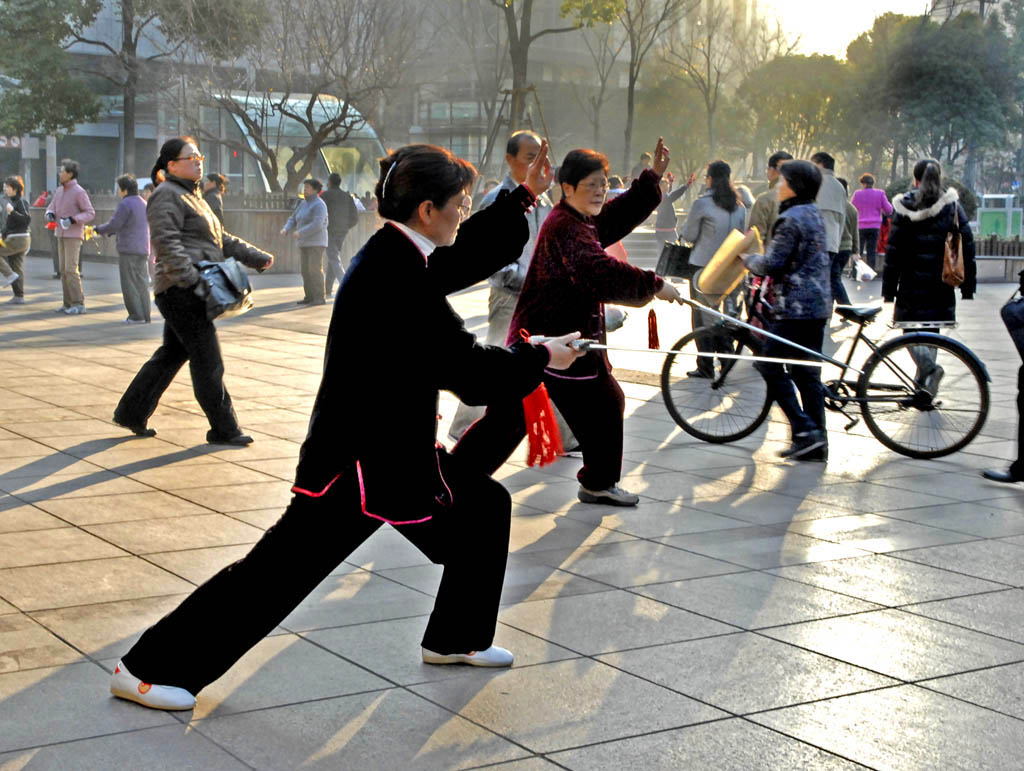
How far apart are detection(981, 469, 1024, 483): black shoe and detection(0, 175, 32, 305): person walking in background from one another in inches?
542

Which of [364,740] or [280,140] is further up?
[280,140]

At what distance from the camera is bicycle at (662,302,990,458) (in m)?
7.84

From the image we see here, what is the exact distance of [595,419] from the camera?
6.57 m

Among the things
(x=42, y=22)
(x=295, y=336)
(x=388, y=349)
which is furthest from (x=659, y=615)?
(x=42, y=22)

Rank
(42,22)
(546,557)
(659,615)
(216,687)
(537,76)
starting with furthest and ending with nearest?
(537,76), (42,22), (546,557), (659,615), (216,687)

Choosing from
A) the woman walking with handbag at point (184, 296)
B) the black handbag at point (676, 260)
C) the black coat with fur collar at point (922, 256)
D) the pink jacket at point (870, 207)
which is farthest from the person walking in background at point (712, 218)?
the pink jacket at point (870, 207)

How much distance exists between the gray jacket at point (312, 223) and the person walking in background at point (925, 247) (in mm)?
9877

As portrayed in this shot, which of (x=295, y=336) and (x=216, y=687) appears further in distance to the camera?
(x=295, y=336)

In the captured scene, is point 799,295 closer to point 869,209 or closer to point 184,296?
point 184,296

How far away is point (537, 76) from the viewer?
75500 millimetres

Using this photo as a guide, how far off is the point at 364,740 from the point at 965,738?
5.17 ft

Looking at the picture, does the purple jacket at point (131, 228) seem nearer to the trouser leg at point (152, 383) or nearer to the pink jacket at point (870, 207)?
the trouser leg at point (152, 383)

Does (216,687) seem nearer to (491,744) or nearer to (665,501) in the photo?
(491,744)

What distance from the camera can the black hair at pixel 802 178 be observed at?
25.9ft
